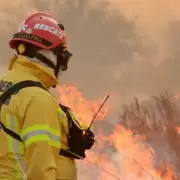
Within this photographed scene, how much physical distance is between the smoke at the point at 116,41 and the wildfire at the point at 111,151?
390 mm

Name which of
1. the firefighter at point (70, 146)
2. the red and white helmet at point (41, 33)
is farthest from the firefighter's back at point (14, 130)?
the red and white helmet at point (41, 33)

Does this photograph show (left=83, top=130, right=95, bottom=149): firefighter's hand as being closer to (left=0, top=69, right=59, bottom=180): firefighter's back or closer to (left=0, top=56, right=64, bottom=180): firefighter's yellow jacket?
(left=0, top=56, right=64, bottom=180): firefighter's yellow jacket

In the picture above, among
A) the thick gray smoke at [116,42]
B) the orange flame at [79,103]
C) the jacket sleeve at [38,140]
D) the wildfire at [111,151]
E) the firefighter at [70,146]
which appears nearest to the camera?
the jacket sleeve at [38,140]

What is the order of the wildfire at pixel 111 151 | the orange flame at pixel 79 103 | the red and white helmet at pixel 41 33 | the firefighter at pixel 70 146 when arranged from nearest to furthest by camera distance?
the firefighter at pixel 70 146 → the red and white helmet at pixel 41 33 → the orange flame at pixel 79 103 → the wildfire at pixel 111 151

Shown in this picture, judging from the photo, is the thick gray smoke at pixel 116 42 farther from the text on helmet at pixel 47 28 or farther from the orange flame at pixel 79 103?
the text on helmet at pixel 47 28

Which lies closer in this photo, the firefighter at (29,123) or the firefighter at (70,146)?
the firefighter at (29,123)

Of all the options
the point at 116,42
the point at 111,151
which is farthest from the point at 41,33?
the point at 116,42

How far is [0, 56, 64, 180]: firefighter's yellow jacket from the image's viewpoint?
2959mm

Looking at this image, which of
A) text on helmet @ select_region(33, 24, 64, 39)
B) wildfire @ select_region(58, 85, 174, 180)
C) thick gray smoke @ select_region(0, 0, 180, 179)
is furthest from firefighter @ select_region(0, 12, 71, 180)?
thick gray smoke @ select_region(0, 0, 180, 179)

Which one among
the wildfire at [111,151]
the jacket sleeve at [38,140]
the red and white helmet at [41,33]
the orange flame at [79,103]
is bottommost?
the jacket sleeve at [38,140]

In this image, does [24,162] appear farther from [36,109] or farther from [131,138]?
[131,138]

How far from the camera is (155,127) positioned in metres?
10.7

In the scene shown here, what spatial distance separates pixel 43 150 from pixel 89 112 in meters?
8.04

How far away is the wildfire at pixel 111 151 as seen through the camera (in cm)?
1107
